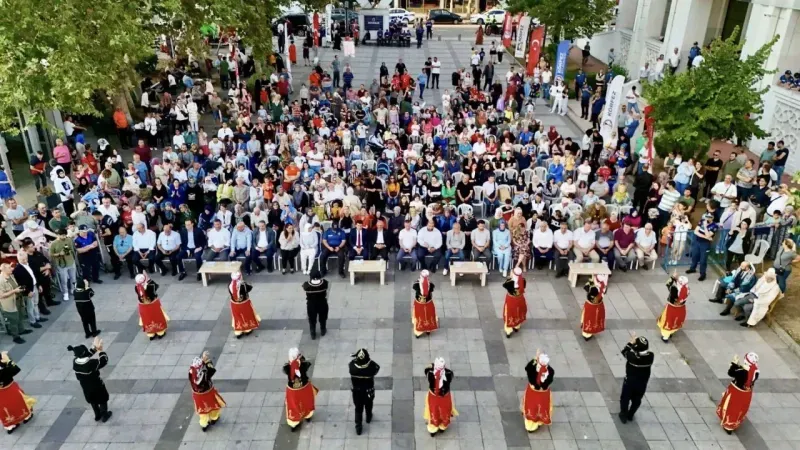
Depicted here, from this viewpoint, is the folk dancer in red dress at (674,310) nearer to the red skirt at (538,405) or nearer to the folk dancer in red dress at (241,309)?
the red skirt at (538,405)

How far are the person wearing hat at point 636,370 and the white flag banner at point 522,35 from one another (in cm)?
2947

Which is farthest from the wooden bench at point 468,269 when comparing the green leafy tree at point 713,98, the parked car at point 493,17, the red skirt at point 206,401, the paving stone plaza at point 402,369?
the parked car at point 493,17

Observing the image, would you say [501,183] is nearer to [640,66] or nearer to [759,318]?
[759,318]

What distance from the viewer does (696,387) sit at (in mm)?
10023

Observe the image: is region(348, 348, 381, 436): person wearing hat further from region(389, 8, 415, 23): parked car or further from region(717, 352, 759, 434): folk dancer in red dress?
region(389, 8, 415, 23): parked car

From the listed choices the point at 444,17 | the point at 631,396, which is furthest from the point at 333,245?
the point at 444,17

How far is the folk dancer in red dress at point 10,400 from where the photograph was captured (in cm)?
872

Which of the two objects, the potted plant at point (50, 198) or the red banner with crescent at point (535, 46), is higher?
the red banner with crescent at point (535, 46)

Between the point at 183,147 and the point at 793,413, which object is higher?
the point at 183,147

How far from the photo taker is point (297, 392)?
8828mm

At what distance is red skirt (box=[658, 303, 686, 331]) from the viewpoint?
10.9 metres

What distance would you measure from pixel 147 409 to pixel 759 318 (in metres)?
11.3

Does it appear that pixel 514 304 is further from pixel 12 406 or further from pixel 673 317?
pixel 12 406

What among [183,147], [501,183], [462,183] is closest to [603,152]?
[501,183]
